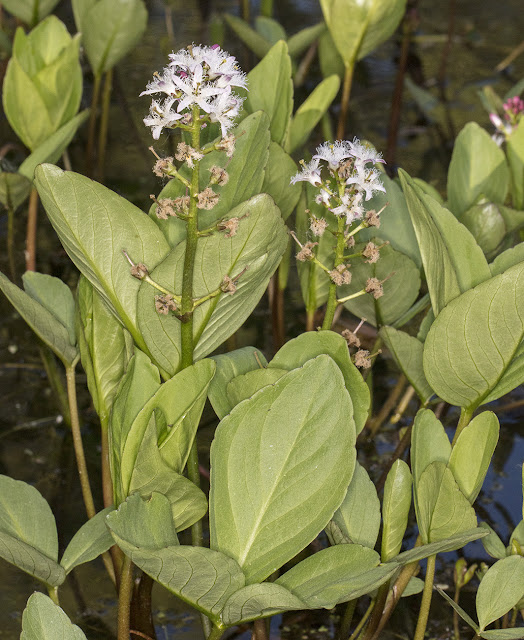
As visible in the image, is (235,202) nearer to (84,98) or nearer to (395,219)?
(395,219)

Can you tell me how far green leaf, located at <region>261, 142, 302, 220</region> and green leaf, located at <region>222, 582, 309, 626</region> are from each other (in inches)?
15.5

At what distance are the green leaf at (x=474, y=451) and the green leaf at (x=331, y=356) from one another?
8 centimetres

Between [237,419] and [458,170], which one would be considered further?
[458,170]

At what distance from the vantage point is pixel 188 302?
615 millimetres

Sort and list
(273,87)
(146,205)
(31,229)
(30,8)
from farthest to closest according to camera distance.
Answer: (146,205), (30,8), (31,229), (273,87)

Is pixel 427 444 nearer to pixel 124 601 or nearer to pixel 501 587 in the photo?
pixel 501 587

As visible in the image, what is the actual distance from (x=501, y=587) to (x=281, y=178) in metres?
0.43

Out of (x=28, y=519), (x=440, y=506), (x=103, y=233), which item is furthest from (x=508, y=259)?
(x=28, y=519)

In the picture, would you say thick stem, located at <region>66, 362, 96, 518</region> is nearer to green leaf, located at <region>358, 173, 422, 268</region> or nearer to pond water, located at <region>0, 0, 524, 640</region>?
pond water, located at <region>0, 0, 524, 640</region>

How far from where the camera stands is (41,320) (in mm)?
699

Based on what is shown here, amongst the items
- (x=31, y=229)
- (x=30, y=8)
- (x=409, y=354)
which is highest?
(x=30, y=8)

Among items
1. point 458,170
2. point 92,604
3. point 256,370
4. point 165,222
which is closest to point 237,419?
point 256,370

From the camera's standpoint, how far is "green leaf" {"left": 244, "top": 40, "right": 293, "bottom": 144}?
863mm

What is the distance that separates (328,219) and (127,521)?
1.20 ft
